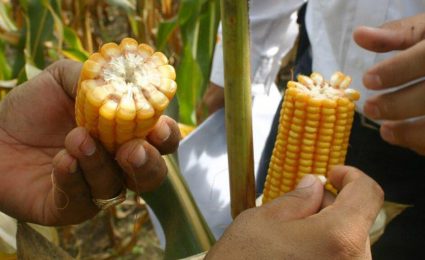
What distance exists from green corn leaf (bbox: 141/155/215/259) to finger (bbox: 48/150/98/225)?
218 millimetres

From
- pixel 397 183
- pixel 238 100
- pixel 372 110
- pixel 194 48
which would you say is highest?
pixel 238 100

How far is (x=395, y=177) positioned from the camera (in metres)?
1.18

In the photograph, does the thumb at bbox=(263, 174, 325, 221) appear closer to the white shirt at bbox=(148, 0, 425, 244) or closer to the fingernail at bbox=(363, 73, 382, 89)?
the fingernail at bbox=(363, 73, 382, 89)

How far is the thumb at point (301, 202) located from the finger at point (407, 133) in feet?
0.71

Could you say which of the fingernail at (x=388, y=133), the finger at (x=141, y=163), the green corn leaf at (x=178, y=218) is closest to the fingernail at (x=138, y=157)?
the finger at (x=141, y=163)

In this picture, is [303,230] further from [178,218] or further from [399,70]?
[178,218]

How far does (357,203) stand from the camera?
0.72 meters

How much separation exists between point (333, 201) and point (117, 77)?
38cm

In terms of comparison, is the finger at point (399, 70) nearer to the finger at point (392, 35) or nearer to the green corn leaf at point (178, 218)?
the finger at point (392, 35)

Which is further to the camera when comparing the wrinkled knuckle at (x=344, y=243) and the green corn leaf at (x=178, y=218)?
the green corn leaf at (x=178, y=218)

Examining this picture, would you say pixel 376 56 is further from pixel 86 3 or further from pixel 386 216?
pixel 86 3

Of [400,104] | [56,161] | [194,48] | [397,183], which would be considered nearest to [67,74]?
[56,161]

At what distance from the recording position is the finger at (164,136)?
787 mm

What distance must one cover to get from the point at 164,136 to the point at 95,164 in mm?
113
